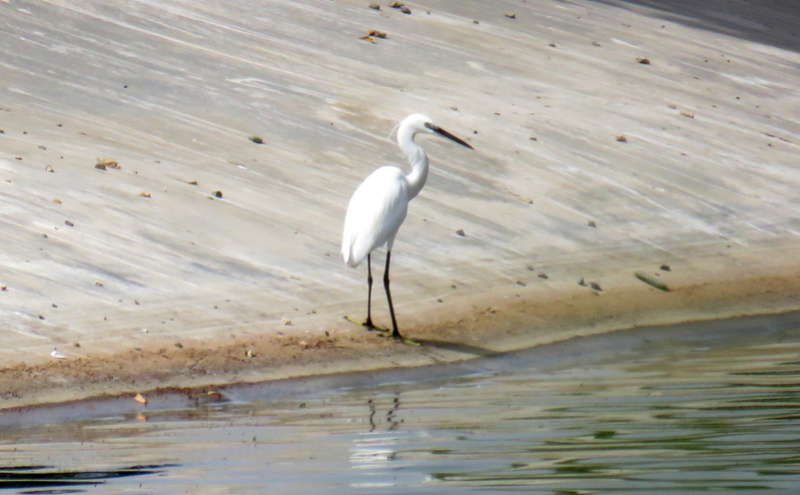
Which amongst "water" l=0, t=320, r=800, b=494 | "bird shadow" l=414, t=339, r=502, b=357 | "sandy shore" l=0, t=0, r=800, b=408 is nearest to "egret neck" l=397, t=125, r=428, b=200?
"sandy shore" l=0, t=0, r=800, b=408

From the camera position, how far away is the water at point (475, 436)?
543 cm

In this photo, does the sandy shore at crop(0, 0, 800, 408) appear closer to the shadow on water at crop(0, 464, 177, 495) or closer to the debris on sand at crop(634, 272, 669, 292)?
the debris on sand at crop(634, 272, 669, 292)

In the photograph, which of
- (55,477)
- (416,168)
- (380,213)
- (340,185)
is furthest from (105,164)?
(55,477)

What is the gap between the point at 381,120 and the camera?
1376 cm

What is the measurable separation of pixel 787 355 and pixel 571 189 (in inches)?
167

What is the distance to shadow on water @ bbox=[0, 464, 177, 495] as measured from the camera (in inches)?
218

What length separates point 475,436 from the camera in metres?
6.35

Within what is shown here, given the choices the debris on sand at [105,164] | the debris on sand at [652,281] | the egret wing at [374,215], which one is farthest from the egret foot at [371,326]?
the debris on sand at [105,164]

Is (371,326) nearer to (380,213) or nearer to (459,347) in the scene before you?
(459,347)

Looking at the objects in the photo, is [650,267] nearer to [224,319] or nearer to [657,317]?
[657,317]

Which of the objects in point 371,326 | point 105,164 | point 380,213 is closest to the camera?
point 371,326

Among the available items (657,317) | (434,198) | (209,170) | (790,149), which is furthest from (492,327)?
(790,149)

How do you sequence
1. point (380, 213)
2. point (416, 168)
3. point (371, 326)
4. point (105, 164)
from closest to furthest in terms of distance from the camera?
point (371, 326), point (380, 213), point (416, 168), point (105, 164)

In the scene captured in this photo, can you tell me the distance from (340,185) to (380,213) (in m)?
2.82
